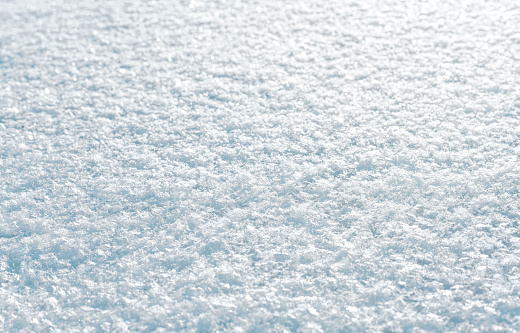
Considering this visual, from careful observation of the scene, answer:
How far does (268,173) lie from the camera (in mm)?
1182

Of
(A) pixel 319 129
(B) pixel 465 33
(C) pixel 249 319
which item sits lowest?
(C) pixel 249 319

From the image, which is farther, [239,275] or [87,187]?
[87,187]

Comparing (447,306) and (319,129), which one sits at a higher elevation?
(319,129)

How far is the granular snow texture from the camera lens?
917 mm

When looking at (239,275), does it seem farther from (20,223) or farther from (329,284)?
(20,223)

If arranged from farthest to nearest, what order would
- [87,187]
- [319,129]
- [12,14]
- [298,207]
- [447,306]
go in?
[12,14], [319,129], [87,187], [298,207], [447,306]

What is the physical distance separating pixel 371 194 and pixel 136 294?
557 mm

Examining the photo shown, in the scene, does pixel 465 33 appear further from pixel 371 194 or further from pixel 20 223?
pixel 20 223

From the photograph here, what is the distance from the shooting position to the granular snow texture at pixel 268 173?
92 centimetres

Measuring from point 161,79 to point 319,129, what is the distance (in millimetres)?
569

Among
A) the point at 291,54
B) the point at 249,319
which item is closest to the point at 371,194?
the point at 249,319

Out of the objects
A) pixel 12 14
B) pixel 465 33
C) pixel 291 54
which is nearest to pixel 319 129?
pixel 291 54

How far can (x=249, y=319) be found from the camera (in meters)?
0.88

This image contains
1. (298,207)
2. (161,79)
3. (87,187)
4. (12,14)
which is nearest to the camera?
(298,207)
